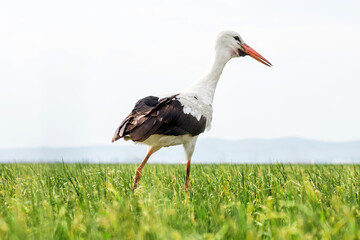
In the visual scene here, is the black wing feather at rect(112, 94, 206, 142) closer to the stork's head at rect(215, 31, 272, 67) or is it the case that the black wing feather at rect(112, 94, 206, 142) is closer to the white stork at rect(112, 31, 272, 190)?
the white stork at rect(112, 31, 272, 190)

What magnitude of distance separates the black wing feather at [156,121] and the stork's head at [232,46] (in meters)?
1.52

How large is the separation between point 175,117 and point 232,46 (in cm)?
206

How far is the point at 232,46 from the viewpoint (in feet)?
25.1

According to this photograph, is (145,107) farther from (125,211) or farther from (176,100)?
(125,211)

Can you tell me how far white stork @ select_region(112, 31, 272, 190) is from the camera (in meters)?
6.21

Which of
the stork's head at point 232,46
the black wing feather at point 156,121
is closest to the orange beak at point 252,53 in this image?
the stork's head at point 232,46

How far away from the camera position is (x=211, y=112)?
710 cm

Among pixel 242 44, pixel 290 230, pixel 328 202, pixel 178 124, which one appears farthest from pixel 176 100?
pixel 290 230

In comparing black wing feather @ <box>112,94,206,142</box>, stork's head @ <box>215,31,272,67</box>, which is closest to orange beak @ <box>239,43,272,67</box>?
stork's head @ <box>215,31,272,67</box>

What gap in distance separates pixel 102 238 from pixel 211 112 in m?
4.04

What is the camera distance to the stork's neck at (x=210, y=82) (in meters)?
7.11

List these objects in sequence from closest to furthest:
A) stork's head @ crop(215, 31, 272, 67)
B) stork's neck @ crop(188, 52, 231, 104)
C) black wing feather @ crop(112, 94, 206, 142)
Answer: black wing feather @ crop(112, 94, 206, 142)
stork's neck @ crop(188, 52, 231, 104)
stork's head @ crop(215, 31, 272, 67)

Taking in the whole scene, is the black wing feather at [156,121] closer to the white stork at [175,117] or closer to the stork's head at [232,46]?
the white stork at [175,117]

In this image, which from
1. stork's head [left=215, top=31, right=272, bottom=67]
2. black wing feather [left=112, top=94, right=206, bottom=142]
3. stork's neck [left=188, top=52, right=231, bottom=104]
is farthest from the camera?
stork's head [left=215, top=31, right=272, bottom=67]
